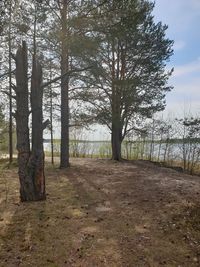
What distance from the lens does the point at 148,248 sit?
3.58 meters

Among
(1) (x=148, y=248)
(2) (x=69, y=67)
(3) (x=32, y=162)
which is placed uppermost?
(2) (x=69, y=67)

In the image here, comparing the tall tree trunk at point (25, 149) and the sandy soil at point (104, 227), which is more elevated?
the tall tree trunk at point (25, 149)

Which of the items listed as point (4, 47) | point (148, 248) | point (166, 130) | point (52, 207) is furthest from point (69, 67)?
point (148, 248)

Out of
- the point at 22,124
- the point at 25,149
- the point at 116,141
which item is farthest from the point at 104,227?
the point at 116,141

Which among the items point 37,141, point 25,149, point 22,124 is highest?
point 22,124

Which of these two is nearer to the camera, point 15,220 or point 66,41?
point 15,220

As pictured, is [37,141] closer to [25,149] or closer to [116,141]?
[25,149]

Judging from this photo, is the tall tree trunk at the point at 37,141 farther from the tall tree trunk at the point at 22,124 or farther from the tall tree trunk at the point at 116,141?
the tall tree trunk at the point at 116,141

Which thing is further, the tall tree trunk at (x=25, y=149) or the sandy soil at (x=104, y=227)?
the tall tree trunk at (x=25, y=149)

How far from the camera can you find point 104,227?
4.13 meters

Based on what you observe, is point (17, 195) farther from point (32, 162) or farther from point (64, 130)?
point (64, 130)

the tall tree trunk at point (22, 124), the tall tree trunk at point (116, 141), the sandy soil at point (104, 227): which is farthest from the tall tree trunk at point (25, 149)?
the tall tree trunk at point (116, 141)

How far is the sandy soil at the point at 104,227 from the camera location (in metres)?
3.36

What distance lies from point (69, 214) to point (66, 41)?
16.1ft
